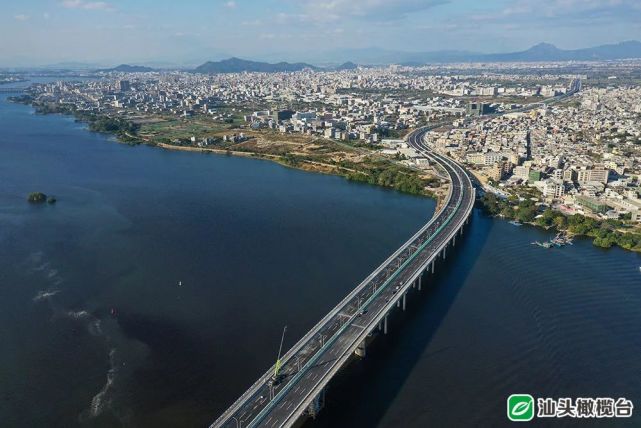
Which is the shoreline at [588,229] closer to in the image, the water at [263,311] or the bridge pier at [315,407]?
the water at [263,311]

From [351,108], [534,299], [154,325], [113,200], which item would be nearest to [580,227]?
[534,299]

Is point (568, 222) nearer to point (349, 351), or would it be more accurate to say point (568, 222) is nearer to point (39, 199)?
point (349, 351)

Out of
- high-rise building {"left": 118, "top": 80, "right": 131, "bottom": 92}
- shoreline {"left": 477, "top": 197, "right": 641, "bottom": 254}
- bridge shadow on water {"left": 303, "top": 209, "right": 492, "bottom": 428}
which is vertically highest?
high-rise building {"left": 118, "top": 80, "right": 131, "bottom": 92}

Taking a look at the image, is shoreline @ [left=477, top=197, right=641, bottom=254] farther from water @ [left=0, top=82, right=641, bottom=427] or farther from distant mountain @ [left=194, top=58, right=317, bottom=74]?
distant mountain @ [left=194, top=58, right=317, bottom=74]

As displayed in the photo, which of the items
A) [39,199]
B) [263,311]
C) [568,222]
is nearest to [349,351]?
[263,311]

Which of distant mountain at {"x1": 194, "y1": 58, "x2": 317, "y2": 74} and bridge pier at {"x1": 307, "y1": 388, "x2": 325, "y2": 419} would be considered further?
distant mountain at {"x1": 194, "y1": 58, "x2": 317, "y2": 74}

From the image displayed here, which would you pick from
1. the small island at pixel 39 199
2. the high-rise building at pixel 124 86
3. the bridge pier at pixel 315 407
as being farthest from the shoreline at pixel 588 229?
the high-rise building at pixel 124 86

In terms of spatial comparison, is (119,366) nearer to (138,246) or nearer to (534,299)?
(138,246)

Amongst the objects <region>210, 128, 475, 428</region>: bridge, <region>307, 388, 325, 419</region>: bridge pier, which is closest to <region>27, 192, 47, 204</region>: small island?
<region>210, 128, 475, 428</region>: bridge
